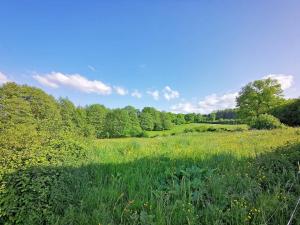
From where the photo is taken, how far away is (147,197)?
3.62 meters

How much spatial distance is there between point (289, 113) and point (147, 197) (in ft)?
126

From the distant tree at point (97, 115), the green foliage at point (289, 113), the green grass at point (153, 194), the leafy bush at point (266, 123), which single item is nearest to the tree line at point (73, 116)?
the distant tree at point (97, 115)

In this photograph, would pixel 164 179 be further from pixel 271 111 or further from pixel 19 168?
pixel 271 111

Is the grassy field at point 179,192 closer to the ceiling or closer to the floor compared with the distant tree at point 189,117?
closer to the floor

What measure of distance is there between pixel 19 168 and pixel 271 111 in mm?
41617

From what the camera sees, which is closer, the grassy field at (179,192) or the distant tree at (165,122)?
the grassy field at (179,192)

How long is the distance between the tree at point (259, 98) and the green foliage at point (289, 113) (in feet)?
9.13

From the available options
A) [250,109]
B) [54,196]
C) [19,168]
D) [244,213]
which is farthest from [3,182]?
[250,109]

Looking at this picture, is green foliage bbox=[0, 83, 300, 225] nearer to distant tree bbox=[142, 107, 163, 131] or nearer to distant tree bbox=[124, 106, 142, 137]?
distant tree bbox=[124, 106, 142, 137]

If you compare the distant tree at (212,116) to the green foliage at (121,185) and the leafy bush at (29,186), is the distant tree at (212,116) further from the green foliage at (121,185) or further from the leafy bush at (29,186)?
the leafy bush at (29,186)

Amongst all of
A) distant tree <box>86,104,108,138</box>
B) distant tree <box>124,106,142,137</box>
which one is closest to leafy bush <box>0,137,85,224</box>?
distant tree <box>86,104,108,138</box>

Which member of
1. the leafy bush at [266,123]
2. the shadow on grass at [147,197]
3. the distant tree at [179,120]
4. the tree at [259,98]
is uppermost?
the tree at [259,98]

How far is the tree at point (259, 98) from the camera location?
39.0m

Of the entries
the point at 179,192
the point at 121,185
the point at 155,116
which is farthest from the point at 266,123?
the point at 155,116
